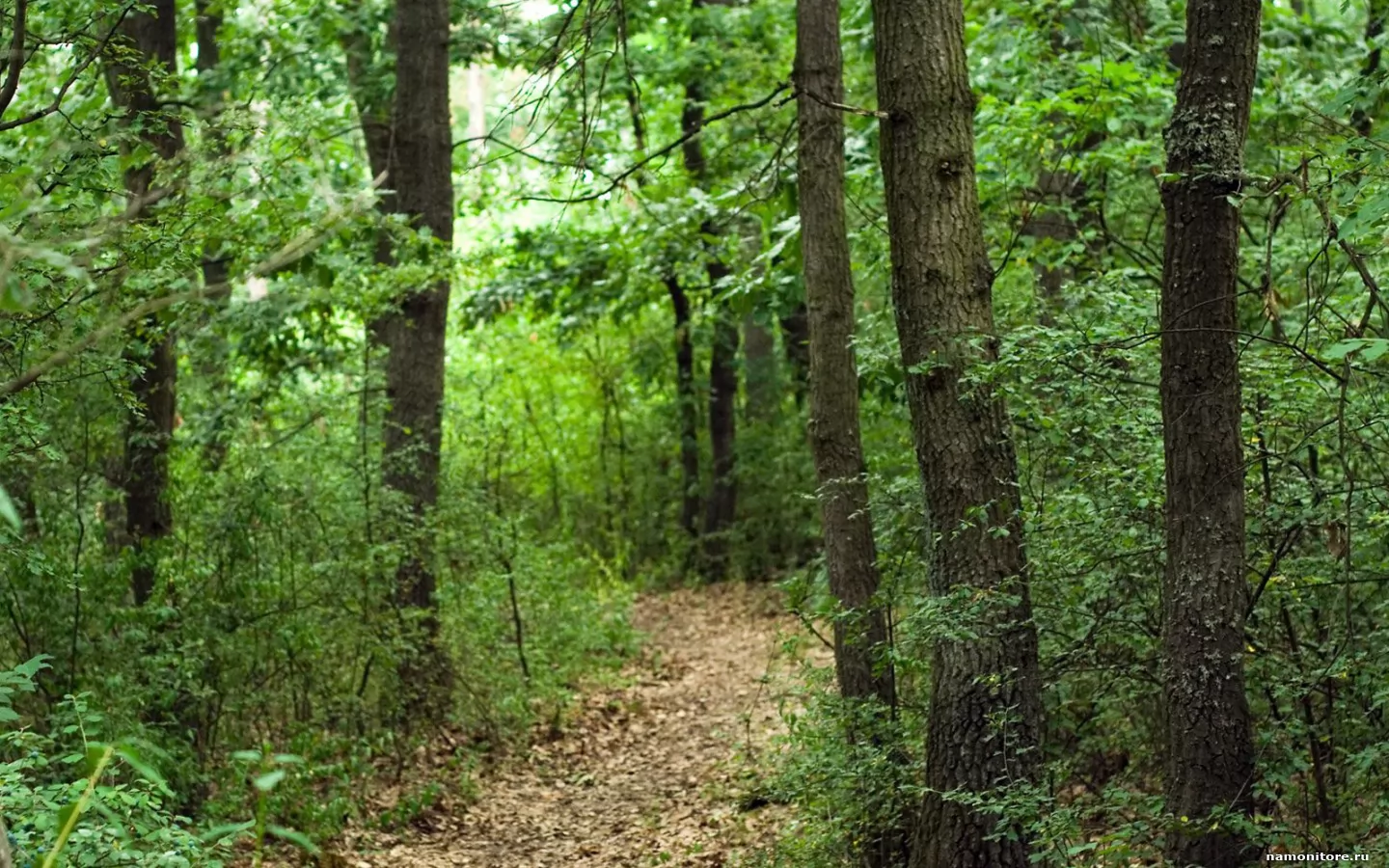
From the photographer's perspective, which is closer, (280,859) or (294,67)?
(280,859)

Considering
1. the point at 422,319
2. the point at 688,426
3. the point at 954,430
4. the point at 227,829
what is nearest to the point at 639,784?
the point at 422,319

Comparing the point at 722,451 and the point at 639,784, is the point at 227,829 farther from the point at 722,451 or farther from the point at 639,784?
the point at 722,451

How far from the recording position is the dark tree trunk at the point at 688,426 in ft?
57.4

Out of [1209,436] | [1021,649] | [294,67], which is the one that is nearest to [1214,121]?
[1209,436]

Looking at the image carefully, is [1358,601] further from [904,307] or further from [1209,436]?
[904,307]

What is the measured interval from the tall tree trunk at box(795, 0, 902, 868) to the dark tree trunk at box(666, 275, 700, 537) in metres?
9.99

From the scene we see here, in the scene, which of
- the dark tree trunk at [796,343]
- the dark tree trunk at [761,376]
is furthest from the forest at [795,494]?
the dark tree trunk at [761,376]

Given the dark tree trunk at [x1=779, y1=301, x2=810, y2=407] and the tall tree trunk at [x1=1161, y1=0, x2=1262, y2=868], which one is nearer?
the tall tree trunk at [x1=1161, y1=0, x2=1262, y2=868]

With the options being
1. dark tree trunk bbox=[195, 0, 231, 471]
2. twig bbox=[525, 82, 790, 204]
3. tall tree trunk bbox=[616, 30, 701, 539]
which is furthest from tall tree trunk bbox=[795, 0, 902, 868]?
tall tree trunk bbox=[616, 30, 701, 539]

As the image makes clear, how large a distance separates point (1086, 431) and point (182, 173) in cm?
465

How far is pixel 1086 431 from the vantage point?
5.61 m

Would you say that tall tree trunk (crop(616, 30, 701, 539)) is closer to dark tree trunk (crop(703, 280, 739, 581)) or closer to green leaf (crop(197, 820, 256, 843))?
dark tree trunk (crop(703, 280, 739, 581))

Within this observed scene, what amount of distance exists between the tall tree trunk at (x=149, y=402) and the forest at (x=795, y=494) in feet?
0.12

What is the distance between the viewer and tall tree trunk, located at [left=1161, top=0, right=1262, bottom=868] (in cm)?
443
